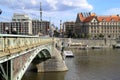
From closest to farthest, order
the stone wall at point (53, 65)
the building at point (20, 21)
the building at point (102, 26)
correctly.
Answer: the stone wall at point (53, 65), the building at point (20, 21), the building at point (102, 26)

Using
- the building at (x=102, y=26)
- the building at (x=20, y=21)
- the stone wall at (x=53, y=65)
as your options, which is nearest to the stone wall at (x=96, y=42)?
the building at (x=102, y=26)

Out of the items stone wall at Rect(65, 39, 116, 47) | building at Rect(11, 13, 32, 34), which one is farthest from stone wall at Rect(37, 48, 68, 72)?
stone wall at Rect(65, 39, 116, 47)

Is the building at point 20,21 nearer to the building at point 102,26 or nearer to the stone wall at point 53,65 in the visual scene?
the stone wall at point 53,65

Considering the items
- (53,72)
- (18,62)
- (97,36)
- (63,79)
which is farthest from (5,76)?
(97,36)

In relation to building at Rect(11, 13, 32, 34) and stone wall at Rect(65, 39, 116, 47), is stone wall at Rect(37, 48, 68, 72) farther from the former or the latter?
stone wall at Rect(65, 39, 116, 47)

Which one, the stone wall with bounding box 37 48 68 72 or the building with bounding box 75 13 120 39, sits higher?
the building with bounding box 75 13 120 39

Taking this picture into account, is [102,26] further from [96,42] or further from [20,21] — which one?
[20,21]

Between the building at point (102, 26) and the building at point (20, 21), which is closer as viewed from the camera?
the building at point (20, 21)

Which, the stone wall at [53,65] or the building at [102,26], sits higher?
the building at [102,26]

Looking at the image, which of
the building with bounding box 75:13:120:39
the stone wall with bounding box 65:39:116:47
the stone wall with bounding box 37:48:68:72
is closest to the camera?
the stone wall with bounding box 37:48:68:72

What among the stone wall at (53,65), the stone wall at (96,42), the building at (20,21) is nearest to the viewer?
the stone wall at (53,65)

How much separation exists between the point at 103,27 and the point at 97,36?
7212 millimetres

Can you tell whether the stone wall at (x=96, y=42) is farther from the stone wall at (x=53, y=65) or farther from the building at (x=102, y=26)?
the stone wall at (x=53, y=65)

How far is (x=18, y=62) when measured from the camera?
21.8 m
